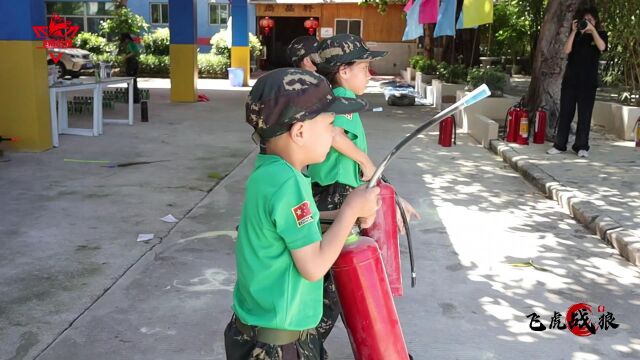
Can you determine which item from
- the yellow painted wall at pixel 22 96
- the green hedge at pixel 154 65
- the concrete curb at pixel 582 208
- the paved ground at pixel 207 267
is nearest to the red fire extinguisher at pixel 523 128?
the concrete curb at pixel 582 208

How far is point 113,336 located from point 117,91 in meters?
13.2

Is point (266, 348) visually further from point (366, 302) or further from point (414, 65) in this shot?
point (414, 65)

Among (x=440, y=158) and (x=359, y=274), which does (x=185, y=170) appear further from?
(x=359, y=274)

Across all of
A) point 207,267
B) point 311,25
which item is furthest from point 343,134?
point 311,25

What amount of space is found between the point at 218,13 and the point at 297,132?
30.1 m

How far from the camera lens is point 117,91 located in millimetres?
15742

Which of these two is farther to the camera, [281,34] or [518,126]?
[281,34]

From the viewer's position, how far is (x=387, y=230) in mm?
2670

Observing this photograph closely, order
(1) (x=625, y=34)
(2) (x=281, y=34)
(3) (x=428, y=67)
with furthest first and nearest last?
(2) (x=281, y=34) → (3) (x=428, y=67) → (1) (x=625, y=34)

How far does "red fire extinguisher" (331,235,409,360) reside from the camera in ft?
6.79

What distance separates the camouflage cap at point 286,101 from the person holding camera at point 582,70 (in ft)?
23.4

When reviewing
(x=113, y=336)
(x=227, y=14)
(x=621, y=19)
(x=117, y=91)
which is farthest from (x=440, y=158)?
(x=227, y=14)

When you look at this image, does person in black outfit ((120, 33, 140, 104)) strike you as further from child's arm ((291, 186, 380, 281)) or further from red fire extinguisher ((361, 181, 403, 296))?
child's arm ((291, 186, 380, 281))

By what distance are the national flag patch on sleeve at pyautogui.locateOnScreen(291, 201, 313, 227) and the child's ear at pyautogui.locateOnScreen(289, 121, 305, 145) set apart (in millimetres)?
192
